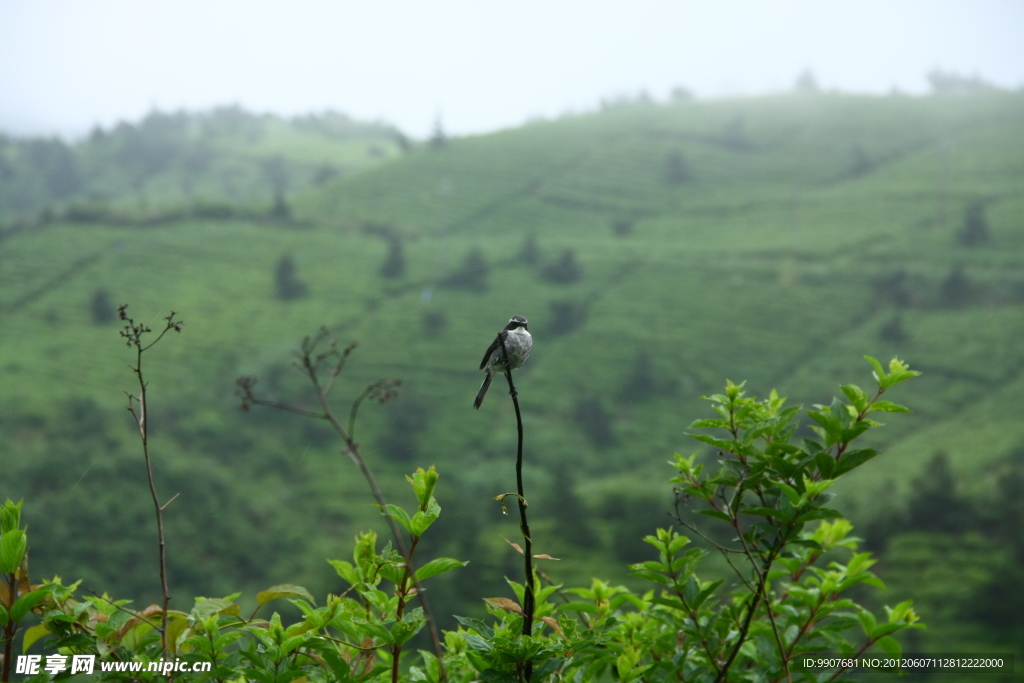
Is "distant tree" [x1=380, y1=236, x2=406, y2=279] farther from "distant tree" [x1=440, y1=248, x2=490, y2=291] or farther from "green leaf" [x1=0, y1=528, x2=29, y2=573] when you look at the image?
"green leaf" [x1=0, y1=528, x2=29, y2=573]

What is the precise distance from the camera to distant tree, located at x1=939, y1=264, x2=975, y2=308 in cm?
6072

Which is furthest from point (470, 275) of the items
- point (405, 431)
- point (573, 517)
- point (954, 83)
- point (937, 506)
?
point (954, 83)

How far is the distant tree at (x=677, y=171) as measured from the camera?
8531cm

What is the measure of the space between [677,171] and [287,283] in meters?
46.7

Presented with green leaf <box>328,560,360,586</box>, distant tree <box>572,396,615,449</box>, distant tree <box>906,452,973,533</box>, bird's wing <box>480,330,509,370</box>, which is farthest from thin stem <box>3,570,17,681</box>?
distant tree <box>572,396,615,449</box>

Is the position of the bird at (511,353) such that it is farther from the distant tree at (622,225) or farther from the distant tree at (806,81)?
the distant tree at (806,81)

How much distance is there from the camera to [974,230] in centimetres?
6506

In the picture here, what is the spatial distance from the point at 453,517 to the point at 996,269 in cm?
5332

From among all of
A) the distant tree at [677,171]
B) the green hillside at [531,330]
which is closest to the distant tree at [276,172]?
the green hillside at [531,330]

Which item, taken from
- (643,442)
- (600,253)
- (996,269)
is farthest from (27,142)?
(996,269)

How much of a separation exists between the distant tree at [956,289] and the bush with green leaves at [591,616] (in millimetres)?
67636

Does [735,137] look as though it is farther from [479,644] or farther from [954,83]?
[479,644]

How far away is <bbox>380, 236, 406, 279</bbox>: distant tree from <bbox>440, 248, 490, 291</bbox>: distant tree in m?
4.59

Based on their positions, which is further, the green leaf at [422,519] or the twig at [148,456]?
the green leaf at [422,519]
